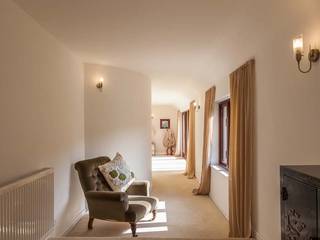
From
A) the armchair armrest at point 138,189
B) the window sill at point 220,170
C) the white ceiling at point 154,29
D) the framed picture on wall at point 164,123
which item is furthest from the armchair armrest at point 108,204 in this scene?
the framed picture on wall at point 164,123

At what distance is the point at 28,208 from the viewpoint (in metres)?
2.60

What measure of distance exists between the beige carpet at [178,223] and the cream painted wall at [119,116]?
1.03 metres

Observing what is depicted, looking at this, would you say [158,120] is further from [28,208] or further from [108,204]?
[28,208]

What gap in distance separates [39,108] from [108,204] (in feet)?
5.08

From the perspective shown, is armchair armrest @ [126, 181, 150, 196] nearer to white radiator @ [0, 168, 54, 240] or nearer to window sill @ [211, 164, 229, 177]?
window sill @ [211, 164, 229, 177]

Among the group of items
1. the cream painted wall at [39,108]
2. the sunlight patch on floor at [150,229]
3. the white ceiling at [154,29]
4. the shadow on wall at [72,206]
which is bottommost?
the sunlight patch on floor at [150,229]

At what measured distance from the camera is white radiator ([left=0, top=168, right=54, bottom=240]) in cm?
221

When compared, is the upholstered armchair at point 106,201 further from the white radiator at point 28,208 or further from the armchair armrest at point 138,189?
the white radiator at point 28,208

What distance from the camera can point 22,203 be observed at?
2479 mm

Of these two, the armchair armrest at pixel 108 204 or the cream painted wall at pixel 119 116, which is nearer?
the armchair armrest at pixel 108 204

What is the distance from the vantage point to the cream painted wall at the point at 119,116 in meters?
5.21

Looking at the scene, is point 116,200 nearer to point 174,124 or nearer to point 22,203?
point 22,203

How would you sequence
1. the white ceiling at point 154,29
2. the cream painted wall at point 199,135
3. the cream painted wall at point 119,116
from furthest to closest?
the cream painted wall at point 199,135, the cream painted wall at point 119,116, the white ceiling at point 154,29

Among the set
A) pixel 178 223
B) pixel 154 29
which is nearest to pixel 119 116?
pixel 178 223
